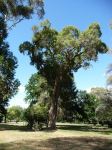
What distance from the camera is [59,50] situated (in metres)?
44.2

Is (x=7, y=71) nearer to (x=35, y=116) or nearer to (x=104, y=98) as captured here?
(x=35, y=116)

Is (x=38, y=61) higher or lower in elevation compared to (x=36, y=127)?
higher

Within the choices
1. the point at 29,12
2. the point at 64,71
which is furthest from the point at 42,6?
the point at 64,71

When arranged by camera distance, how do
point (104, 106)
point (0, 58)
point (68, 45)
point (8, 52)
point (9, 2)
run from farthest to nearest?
point (104, 106), point (68, 45), point (8, 52), point (0, 58), point (9, 2)

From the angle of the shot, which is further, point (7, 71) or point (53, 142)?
point (7, 71)

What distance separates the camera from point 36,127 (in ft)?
133

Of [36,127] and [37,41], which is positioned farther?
[37,41]

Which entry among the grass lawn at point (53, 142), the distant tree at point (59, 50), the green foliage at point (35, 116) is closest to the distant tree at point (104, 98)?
the distant tree at point (59, 50)

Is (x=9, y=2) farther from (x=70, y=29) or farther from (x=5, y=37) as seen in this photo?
(x=70, y=29)

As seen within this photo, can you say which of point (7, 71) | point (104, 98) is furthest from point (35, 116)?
point (104, 98)

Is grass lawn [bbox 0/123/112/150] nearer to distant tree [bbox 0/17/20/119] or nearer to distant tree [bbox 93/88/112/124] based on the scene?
distant tree [bbox 0/17/20/119]

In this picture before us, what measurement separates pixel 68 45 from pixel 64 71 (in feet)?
13.9

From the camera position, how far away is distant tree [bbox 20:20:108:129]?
43594 mm

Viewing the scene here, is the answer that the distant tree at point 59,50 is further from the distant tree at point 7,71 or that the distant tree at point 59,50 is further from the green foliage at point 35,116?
the distant tree at point 7,71
